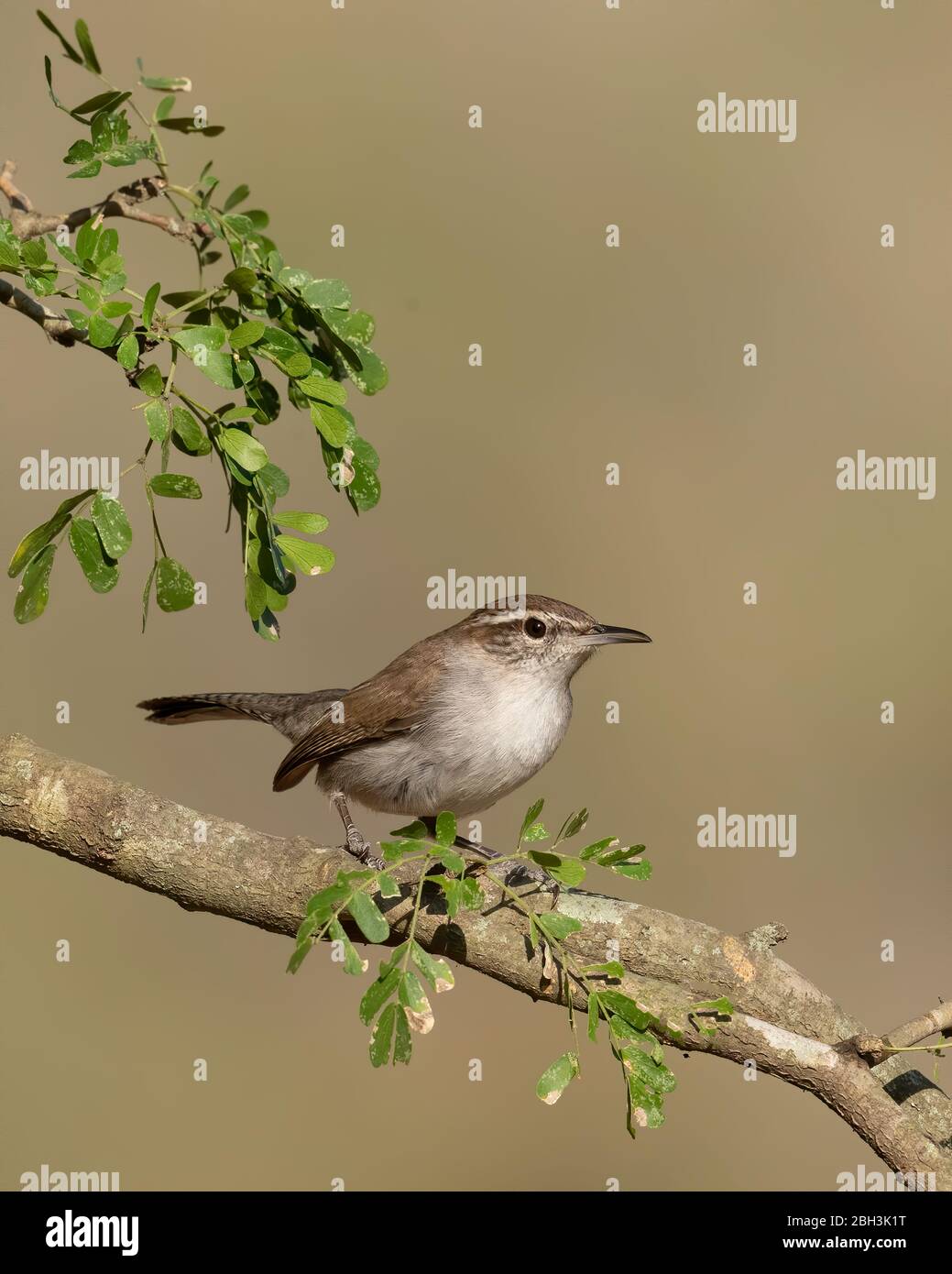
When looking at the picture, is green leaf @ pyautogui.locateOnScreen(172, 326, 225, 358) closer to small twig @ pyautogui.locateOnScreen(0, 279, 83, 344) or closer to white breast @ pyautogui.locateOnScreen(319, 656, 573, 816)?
small twig @ pyautogui.locateOnScreen(0, 279, 83, 344)

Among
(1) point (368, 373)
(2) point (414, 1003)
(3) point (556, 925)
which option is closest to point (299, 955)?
(2) point (414, 1003)

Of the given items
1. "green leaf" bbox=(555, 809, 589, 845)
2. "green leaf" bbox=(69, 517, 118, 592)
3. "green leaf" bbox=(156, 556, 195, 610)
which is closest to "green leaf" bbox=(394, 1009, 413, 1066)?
"green leaf" bbox=(555, 809, 589, 845)


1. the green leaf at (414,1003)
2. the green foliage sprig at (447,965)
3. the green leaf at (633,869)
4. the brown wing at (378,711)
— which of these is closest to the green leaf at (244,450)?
the green foliage sprig at (447,965)

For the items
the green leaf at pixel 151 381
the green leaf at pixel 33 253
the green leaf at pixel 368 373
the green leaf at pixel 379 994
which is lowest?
the green leaf at pixel 379 994

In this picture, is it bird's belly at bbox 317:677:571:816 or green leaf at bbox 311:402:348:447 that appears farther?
bird's belly at bbox 317:677:571:816

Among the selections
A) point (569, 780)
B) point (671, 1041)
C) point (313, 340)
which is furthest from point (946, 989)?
point (313, 340)

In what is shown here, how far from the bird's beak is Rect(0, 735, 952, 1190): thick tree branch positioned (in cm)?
151

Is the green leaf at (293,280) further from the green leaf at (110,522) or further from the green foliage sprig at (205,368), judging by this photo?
the green leaf at (110,522)

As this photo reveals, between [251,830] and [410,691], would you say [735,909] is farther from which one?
[251,830]

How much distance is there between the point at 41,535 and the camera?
3.71m

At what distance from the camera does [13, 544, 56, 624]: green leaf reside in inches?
147

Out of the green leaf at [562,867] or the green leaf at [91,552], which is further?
the green leaf at [562,867]

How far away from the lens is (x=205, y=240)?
4.79 m

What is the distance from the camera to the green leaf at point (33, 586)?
373cm
